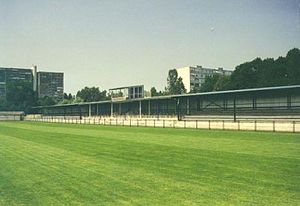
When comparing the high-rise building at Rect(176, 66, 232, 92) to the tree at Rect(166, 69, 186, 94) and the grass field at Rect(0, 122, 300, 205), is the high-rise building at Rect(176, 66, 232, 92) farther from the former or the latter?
the grass field at Rect(0, 122, 300, 205)

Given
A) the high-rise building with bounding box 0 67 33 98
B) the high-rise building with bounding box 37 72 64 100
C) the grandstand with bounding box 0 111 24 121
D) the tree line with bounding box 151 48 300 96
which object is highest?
the high-rise building with bounding box 37 72 64 100

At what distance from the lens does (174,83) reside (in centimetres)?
11600

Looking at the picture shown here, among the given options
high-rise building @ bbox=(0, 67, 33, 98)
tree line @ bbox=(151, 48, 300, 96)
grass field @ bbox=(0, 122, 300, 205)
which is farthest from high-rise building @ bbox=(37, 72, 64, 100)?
grass field @ bbox=(0, 122, 300, 205)

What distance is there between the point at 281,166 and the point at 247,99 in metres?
38.3

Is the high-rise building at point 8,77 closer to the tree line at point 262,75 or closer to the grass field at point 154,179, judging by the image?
the grass field at point 154,179

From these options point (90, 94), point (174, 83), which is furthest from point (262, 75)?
point (90, 94)

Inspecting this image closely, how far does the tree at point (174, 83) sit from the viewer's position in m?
115

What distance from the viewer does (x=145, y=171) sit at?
1105 centimetres

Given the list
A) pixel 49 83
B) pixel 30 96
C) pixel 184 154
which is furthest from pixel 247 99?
pixel 49 83

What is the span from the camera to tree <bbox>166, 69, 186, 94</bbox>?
115 metres

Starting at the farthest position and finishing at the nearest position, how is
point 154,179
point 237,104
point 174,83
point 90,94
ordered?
point 90,94 → point 174,83 → point 237,104 → point 154,179

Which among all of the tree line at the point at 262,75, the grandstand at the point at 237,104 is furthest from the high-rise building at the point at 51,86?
the grandstand at the point at 237,104

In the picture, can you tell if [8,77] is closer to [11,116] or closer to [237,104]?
[237,104]

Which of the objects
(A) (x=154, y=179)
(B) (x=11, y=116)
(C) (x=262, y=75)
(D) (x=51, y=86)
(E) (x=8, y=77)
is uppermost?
(D) (x=51, y=86)
